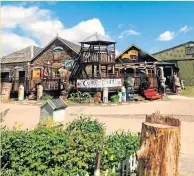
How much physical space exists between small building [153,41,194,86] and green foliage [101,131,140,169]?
34.0 metres

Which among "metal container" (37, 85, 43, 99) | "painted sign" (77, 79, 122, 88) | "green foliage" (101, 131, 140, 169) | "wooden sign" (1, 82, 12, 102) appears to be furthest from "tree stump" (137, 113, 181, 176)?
"wooden sign" (1, 82, 12, 102)

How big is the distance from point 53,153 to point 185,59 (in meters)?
36.4

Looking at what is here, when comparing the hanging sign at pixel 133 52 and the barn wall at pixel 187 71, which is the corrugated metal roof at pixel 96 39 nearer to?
the hanging sign at pixel 133 52

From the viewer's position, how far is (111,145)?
6.66 meters

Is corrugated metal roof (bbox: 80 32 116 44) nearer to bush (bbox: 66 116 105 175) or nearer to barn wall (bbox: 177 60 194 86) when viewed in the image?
barn wall (bbox: 177 60 194 86)

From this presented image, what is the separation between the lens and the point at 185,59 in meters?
39.3

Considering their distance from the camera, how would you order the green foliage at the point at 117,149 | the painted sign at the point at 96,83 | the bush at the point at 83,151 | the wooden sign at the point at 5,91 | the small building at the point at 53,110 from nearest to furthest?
1. the bush at the point at 83,151
2. the green foliage at the point at 117,149
3. the small building at the point at 53,110
4. the painted sign at the point at 96,83
5. the wooden sign at the point at 5,91

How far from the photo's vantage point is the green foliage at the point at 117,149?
6352 millimetres

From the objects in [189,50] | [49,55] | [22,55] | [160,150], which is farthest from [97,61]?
[160,150]

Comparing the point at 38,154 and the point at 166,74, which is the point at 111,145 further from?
the point at 166,74

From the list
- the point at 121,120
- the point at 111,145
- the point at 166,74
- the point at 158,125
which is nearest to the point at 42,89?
the point at 121,120

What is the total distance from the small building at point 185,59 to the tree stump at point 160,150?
122 ft

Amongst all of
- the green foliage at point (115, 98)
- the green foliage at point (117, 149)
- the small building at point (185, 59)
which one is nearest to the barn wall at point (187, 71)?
the small building at point (185, 59)

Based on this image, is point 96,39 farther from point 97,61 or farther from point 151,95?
point 151,95
